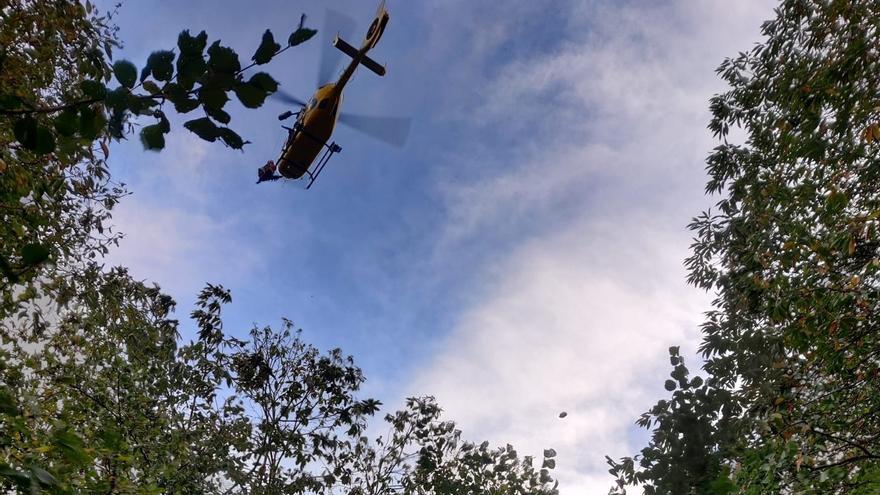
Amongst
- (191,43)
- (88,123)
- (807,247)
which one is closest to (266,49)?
(191,43)

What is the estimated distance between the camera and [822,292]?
20.3 ft

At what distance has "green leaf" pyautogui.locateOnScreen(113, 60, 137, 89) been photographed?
158 cm

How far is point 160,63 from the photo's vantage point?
5.33 feet

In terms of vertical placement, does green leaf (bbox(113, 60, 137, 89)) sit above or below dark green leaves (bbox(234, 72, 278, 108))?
below

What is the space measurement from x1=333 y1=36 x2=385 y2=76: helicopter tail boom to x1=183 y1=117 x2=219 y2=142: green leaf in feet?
43.7

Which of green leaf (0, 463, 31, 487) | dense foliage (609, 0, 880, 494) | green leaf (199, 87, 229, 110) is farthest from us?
dense foliage (609, 0, 880, 494)

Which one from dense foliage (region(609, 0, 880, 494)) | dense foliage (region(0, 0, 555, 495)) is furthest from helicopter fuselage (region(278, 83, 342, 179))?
dense foliage (region(609, 0, 880, 494))

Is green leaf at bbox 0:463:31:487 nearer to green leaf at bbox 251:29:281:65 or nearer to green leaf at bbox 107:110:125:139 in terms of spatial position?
green leaf at bbox 107:110:125:139

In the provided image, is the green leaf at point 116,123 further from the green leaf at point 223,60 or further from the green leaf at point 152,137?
the green leaf at point 223,60

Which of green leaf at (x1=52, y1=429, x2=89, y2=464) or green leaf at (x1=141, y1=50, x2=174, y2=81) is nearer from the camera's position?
green leaf at (x1=141, y1=50, x2=174, y2=81)

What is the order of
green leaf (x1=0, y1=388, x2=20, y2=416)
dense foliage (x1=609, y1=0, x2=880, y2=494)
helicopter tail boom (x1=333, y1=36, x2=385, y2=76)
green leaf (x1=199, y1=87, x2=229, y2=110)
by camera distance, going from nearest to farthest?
green leaf (x1=199, y1=87, x2=229, y2=110) → green leaf (x1=0, y1=388, x2=20, y2=416) → dense foliage (x1=609, y1=0, x2=880, y2=494) → helicopter tail boom (x1=333, y1=36, x2=385, y2=76)

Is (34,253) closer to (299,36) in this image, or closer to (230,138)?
(230,138)

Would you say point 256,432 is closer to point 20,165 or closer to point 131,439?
point 131,439

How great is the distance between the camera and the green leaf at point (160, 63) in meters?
1.62
